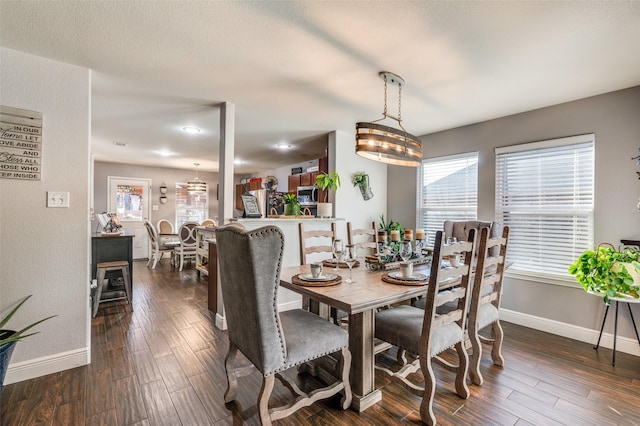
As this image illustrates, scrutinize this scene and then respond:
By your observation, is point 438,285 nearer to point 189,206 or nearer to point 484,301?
point 484,301

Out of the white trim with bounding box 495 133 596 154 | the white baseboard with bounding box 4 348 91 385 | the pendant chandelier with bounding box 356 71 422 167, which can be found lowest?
the white baseboard with bounding box 4 348 91 385

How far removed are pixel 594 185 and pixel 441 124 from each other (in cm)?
175

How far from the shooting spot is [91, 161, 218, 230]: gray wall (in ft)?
22.1

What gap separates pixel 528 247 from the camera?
10.9 ft

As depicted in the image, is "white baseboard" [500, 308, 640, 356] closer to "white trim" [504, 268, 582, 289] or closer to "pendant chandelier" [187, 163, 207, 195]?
"white trim" [504, 268, 582, 289]

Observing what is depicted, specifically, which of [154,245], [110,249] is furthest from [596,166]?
[154,245]

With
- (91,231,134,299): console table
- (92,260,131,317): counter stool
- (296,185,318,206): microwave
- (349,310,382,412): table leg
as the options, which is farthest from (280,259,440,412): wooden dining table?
(296,185,318,206): microwave

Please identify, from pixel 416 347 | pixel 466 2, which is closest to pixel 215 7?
pixel 466 2

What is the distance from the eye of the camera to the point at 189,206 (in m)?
8.00

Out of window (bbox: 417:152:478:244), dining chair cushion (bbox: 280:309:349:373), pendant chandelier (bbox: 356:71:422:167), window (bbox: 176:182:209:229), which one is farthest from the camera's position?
window (bbox: 176:182:209:229)

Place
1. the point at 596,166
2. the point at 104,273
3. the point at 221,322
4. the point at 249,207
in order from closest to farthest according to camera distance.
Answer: the point at 596,166
the point at 221,322
the point at 249,207
the point at 104,273

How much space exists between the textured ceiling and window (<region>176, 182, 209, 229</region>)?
→ 4.53m

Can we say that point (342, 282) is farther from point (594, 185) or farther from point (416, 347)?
point (594, 185)

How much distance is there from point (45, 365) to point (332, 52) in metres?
3.22
